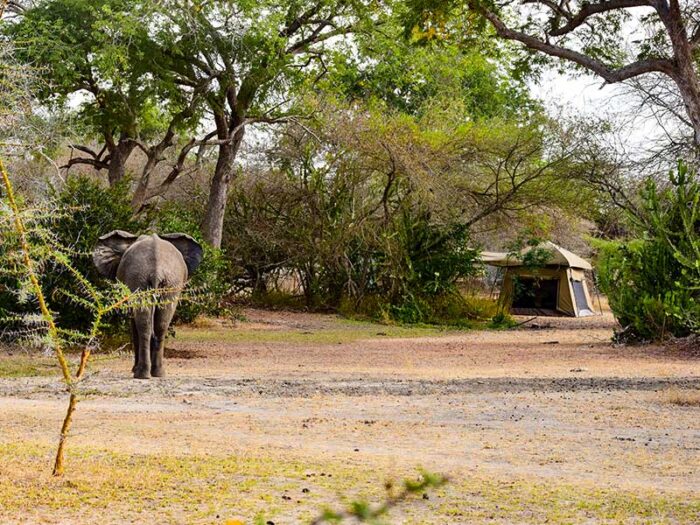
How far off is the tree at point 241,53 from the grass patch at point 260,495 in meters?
18.1

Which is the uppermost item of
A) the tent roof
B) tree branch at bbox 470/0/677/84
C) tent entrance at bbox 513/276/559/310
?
tree branch at bbox 470/0/677/84

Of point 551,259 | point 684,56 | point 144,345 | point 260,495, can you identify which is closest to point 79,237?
point 144,345

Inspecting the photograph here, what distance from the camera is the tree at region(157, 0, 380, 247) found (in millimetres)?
24516

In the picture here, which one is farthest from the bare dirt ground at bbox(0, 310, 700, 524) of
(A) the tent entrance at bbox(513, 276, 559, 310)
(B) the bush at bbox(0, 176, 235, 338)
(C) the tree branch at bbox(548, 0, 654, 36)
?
(A) the tent entrance at bbox(513, 276, 559, 310)

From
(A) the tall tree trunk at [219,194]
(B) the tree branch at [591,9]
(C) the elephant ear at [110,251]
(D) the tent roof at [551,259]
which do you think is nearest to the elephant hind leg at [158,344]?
(C) the elephant ear at [110,251]

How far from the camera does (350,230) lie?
27344 mm

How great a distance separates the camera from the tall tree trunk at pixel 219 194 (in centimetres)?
2705

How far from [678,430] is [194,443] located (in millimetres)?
4232

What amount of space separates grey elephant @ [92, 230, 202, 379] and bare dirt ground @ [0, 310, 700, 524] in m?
0.40

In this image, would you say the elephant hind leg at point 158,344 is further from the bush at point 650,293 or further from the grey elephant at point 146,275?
the bush at point 650,293

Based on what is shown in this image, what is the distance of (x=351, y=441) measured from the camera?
322 inches

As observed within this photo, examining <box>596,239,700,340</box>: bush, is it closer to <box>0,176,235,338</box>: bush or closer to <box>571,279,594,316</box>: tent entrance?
<box>0,176,235,338</box>: bush

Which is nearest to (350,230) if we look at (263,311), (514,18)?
(263,311)

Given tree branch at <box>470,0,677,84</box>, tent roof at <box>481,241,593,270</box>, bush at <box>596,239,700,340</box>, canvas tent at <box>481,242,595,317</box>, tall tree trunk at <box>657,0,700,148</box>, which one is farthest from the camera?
canvas tent at <box>481,242,595,317</box>
